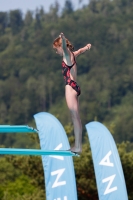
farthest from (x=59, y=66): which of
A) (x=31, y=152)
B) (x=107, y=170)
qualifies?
(x=31, y=152)

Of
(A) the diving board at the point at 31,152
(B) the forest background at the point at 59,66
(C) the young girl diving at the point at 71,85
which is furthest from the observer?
(B) the forest background at the point at 59,66

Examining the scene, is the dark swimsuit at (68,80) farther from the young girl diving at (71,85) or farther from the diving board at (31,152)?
the diving board at (31,152)

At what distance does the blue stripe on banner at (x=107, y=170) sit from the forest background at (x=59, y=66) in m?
105

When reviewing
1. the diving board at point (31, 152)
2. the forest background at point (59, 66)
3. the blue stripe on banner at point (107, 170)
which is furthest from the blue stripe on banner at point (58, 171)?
the forest background at point (59, 66)

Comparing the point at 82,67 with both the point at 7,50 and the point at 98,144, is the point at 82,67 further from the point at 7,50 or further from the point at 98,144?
the point at 98,144

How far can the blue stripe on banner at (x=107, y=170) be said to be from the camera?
79.1 ft

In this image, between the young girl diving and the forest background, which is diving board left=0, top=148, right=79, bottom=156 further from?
the forest background

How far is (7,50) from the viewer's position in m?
174

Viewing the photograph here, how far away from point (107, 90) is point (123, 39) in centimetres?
1909

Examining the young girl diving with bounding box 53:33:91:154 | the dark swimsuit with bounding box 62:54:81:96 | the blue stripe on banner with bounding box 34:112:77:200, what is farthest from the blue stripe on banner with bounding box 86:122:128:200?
the dark swimsuit with bounding box 62:54:81:96

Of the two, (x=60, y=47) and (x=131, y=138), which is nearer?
(x=60, y=47)

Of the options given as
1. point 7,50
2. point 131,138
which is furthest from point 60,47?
point 7,50

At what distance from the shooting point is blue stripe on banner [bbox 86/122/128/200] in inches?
949

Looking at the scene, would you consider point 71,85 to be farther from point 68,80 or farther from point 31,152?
point 31,152
